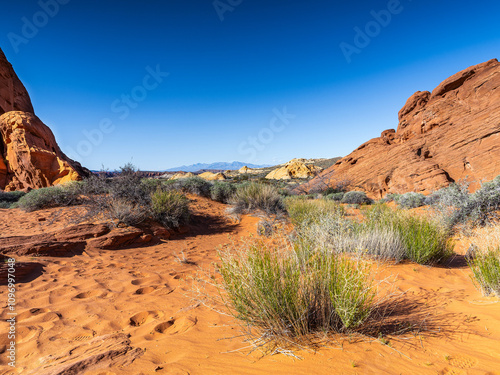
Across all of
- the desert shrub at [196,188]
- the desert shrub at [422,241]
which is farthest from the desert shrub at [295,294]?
the desert shrub at [196,188]

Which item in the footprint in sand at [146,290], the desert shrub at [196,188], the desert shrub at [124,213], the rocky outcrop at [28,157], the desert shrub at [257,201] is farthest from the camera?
the rocky outcrop at [28,157]

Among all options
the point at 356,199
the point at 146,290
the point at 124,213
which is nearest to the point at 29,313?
the point at 146,290

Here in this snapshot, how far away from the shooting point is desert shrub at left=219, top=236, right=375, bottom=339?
1991 mm

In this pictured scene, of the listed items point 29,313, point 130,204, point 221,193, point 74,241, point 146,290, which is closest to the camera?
point 29,313

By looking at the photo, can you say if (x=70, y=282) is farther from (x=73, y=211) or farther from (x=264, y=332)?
(x=73, y=211)

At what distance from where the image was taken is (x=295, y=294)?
6.60ft

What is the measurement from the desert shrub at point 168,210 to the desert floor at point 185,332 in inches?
132

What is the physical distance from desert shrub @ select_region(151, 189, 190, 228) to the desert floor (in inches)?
132

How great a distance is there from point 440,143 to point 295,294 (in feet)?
53.9

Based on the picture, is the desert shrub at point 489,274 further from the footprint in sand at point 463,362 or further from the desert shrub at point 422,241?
the footprint in sand at point 463,362

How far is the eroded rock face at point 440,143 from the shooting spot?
12.2 meters

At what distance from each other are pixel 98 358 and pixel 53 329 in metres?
1.05

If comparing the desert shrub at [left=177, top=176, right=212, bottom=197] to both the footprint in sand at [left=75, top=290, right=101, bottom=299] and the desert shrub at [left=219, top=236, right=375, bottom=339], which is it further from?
the desert shrub at [left=219, top=236, right=375, bottom=339]

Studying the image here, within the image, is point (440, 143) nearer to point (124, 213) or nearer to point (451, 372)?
point (451, 372)
